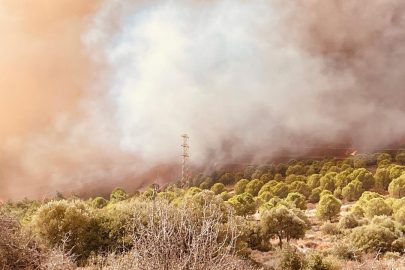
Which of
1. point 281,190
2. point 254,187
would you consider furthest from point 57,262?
point 254,187

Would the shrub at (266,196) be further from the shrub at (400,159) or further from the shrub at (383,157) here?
the shrub at (400,159)

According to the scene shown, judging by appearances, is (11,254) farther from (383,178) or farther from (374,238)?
(383,178)

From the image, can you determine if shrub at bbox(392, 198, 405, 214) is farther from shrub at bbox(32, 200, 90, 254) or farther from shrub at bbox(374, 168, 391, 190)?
shrub at bbox(32, 200, 90, 254)

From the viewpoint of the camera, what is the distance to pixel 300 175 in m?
53.4

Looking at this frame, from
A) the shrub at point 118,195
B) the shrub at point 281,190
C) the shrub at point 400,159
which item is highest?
the shrub at point 400,159

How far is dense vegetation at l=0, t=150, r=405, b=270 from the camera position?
4.30m

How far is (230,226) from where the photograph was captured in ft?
15.5

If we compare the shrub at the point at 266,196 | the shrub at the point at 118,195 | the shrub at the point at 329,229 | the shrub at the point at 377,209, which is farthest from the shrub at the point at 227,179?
the shrub at the point at 377,209

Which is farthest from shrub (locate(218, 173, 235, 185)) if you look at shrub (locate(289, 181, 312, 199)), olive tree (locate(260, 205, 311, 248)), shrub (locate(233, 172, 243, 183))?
olive tree (locate(260, 205, 311, 248))

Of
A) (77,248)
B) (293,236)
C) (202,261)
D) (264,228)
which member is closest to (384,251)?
(293,236)

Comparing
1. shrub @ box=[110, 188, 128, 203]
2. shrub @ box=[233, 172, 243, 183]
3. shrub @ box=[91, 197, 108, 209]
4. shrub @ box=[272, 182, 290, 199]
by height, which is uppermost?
shrub @ box=[233, 172, 243, 183]

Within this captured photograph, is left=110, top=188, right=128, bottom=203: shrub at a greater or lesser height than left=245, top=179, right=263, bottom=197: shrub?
lesser

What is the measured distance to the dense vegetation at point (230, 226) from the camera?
4.30m

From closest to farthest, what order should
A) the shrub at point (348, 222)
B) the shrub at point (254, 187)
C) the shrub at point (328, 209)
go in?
the shrub at point (348, 222), the shrub at point (328, 209), the shrub at point (254, 187)
